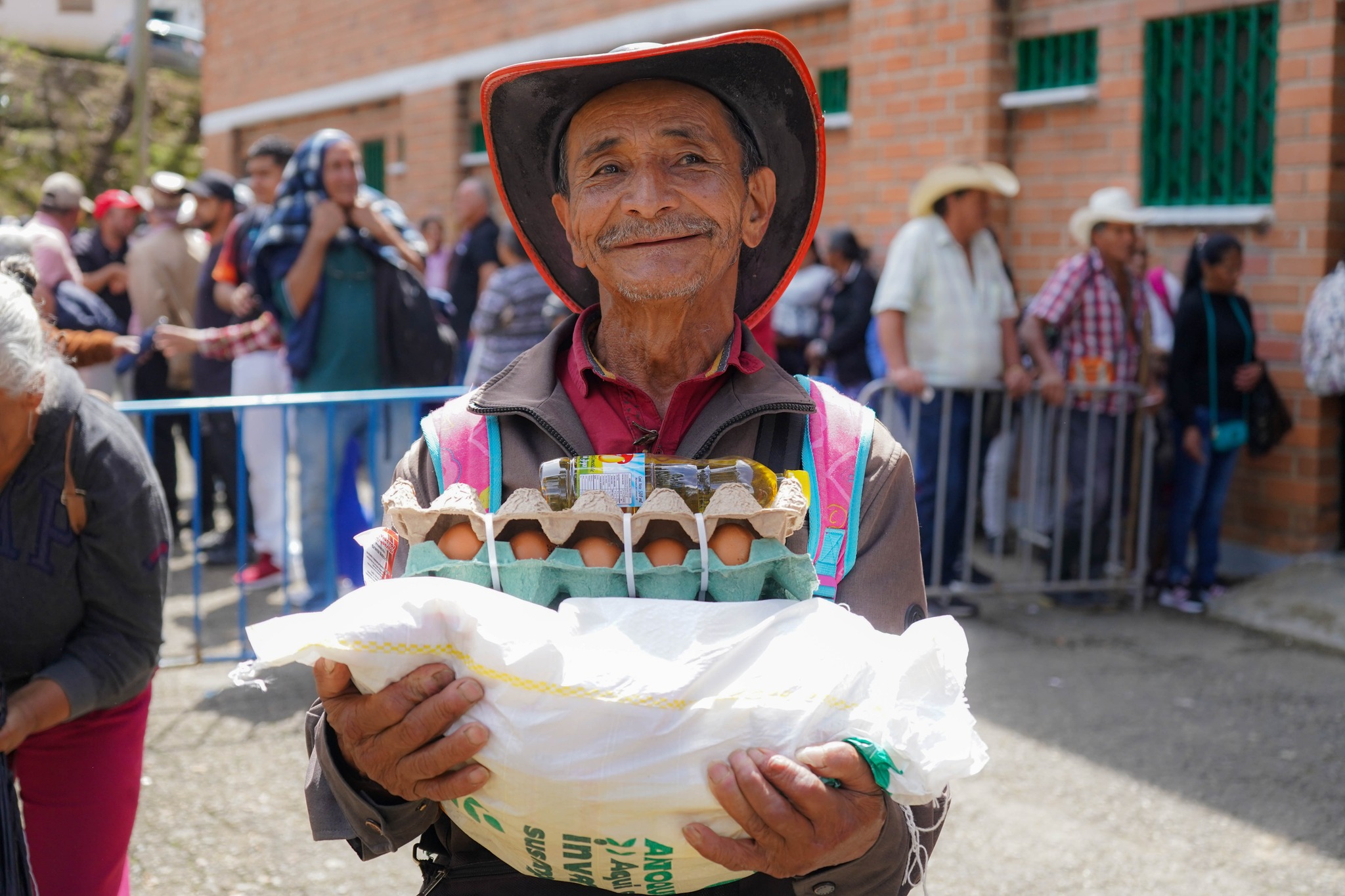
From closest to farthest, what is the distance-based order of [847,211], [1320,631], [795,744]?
[795,744] → [1320,631] → [847,211]

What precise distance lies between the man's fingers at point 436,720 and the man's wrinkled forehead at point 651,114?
887mm

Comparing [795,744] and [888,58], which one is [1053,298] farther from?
[795,744]

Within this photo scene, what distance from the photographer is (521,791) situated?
58.4 inches

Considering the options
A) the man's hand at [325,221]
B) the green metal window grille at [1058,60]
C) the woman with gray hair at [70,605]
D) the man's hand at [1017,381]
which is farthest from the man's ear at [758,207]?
the green metal window grille at [1058,60]

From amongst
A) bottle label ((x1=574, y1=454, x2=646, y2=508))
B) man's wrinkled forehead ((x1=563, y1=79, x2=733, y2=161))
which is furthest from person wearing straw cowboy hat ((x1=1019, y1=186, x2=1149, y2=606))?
bottle label ((x1=574, y1=454, x2=646, y2=508))

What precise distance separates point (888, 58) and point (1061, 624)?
4.28 m

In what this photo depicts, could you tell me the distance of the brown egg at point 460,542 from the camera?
1.55 meters

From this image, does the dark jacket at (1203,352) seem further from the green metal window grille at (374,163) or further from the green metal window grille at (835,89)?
the green metal window grille at (374,163)

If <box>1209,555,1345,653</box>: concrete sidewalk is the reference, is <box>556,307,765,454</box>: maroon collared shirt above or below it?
above

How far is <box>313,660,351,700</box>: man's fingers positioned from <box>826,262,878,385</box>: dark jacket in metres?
6.97

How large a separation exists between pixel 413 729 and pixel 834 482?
0.68 meters

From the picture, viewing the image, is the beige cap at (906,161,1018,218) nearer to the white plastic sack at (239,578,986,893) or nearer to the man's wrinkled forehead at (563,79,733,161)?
the man's wrinkled forehead at (563,79,733,161)

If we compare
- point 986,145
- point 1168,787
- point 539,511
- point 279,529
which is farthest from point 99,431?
point 986,145

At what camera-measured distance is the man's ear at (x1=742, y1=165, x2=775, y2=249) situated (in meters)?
2.06
